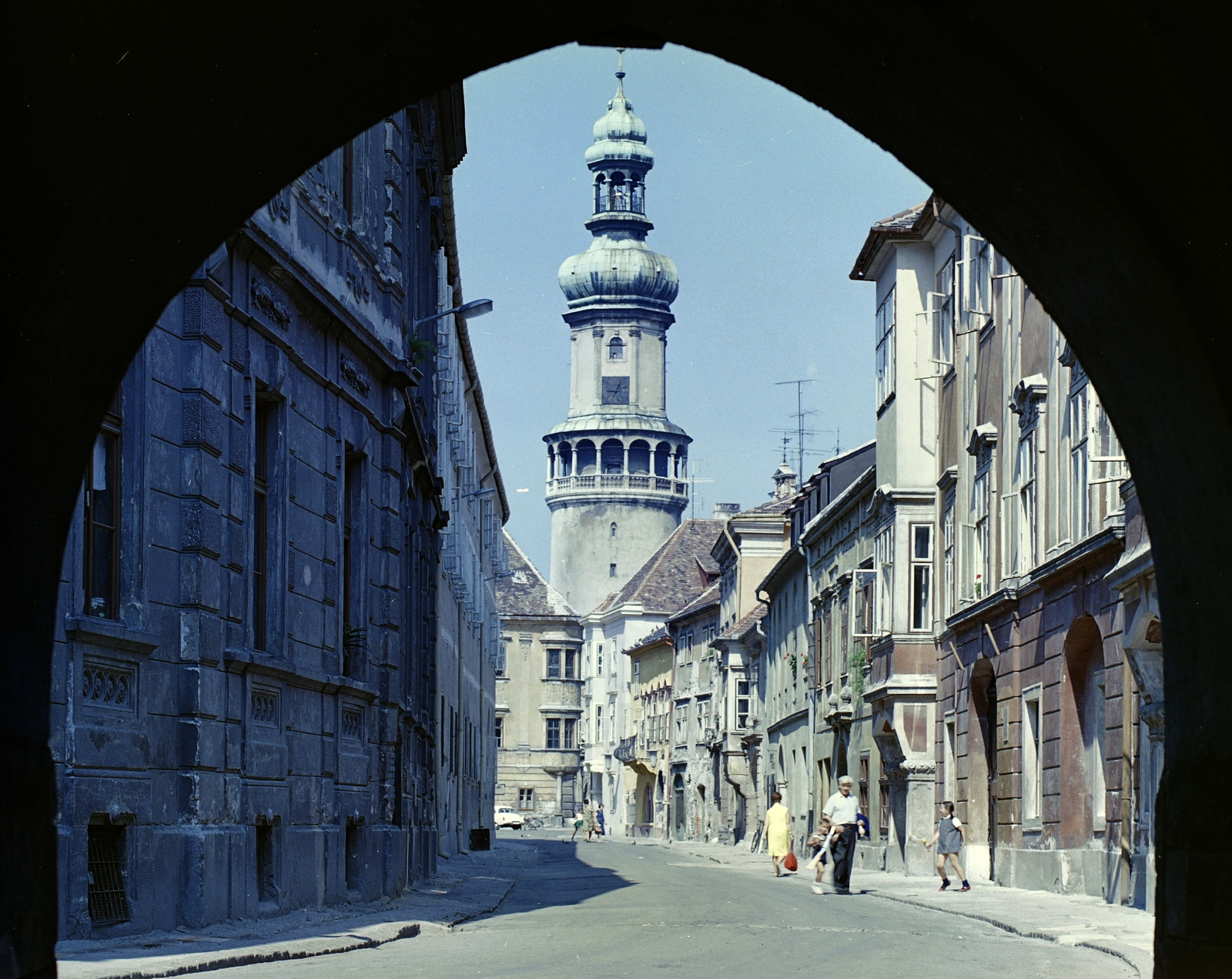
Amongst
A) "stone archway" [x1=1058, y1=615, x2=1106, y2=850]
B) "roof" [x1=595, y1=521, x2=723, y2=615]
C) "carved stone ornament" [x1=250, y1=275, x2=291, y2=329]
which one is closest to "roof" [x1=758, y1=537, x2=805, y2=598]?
"stone archway" [x1=1058, y1=615, x2=1106, y2=850]

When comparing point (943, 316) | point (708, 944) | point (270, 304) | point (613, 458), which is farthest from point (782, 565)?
point (613, 458)

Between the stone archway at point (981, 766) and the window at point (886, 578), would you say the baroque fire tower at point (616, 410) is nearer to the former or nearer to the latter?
the window at point (886, 578)

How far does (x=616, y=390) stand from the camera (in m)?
138

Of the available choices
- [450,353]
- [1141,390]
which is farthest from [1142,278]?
[450,353]

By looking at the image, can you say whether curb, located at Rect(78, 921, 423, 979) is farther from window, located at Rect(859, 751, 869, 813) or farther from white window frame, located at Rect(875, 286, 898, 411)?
window, located at Rect(859, 751, 869, 813)

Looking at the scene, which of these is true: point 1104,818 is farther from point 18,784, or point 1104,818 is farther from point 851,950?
point 18,784

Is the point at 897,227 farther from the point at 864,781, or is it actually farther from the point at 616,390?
the point at 616,390

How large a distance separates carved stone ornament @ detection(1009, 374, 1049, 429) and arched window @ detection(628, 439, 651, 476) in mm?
108832

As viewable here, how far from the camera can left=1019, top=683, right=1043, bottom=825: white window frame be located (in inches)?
1089

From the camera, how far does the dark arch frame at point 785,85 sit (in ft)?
18.1

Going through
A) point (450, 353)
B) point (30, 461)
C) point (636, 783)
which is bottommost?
point (636, 783)

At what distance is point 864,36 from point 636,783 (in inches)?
4068

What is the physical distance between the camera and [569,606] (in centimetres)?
12300

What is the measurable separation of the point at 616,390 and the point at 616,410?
5.26 feet
